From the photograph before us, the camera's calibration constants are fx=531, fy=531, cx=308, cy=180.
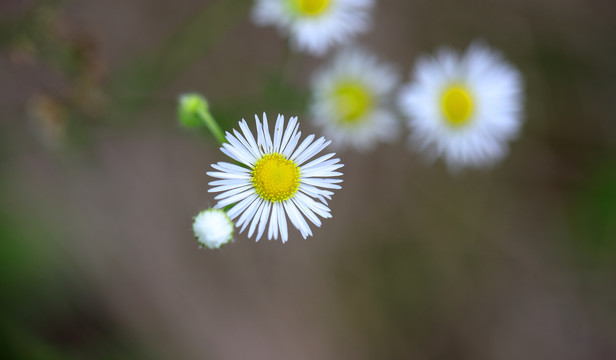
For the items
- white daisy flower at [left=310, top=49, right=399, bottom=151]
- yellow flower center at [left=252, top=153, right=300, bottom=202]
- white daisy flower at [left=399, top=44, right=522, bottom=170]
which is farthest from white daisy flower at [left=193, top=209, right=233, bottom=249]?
white daisy flower at [left=399, top=44, right=522, bottom=170]

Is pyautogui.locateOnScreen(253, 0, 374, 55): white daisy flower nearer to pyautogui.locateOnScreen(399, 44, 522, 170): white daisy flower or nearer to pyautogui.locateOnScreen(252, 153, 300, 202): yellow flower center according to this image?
pyautogui.locateOnScreen(399, 44, 522, 170): white daisy flower

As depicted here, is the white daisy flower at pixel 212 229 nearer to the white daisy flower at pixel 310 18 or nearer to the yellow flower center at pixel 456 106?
the white daisy flower at pixel 310 18

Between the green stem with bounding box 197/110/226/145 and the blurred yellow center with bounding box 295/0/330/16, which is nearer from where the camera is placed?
the green stem with bounding box 197/110/226/145

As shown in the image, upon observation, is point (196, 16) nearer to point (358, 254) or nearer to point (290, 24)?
point (290, 24)

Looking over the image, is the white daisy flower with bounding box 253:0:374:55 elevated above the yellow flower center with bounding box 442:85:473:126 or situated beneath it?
situated beneath

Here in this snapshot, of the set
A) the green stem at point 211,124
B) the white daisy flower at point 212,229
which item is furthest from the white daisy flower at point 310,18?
the white daisy flower at point 212,229

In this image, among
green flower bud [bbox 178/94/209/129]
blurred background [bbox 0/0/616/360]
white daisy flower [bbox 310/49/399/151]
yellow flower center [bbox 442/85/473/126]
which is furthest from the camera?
blurred background [bbox 0/0/616/360]

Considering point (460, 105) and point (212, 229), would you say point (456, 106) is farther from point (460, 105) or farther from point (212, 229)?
point (212, 229)
